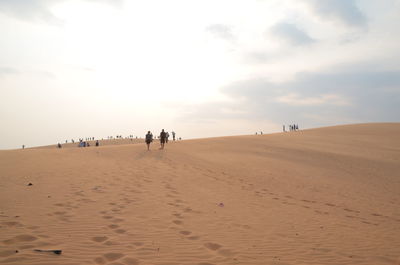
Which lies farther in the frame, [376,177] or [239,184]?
[376,177]

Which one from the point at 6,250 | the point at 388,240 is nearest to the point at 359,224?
the point at 388,240

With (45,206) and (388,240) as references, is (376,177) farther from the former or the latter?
(45,206)

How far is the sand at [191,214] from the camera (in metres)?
4.95

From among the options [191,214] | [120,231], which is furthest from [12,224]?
[191,214]

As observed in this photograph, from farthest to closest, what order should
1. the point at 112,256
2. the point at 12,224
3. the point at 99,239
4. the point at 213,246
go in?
the point at 12,224 → the point at 213,246 → the point at 99,239 → the point at 112,256

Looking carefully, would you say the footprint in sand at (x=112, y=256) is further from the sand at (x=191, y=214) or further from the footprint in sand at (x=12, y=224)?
the footprint in sand at (x=12, y=224)

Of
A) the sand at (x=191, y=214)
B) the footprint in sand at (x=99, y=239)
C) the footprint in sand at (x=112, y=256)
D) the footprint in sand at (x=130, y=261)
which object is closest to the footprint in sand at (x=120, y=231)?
the sand at (x=191, y=214)

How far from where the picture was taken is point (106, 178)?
10781 mm

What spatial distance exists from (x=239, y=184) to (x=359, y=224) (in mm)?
4887

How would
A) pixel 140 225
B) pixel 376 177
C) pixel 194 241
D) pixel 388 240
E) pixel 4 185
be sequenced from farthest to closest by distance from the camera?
pixel 376 177 < pixel 4 185 < pixel 388 240 < pixel 140 225 < pixel 194 241

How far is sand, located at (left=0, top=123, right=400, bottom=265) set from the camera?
4949 mm

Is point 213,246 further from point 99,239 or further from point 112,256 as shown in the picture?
point 99,239

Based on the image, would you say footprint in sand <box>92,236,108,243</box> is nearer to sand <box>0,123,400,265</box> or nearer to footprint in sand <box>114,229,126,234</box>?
sand <box>0,123,400,265</box>

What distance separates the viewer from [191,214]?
729cm
